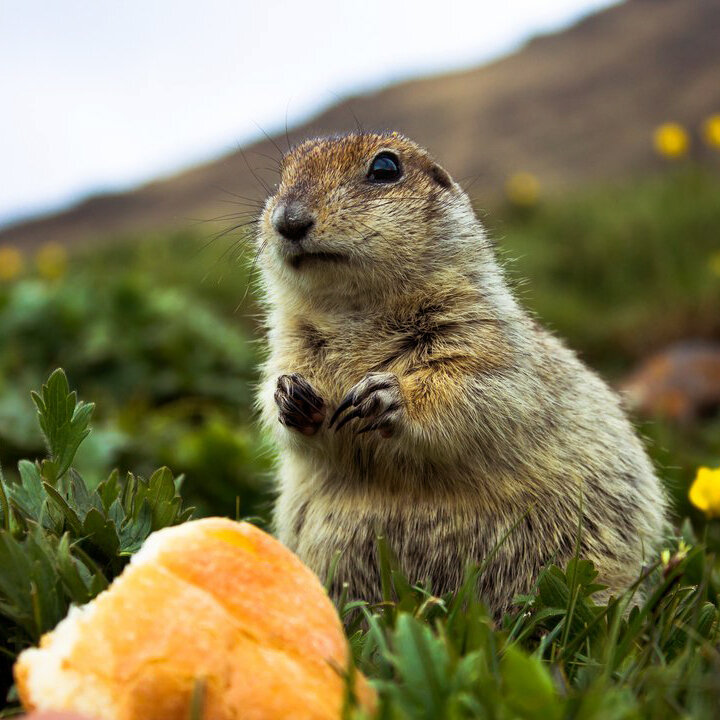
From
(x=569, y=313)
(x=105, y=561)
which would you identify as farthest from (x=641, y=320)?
(x=105, y=561)

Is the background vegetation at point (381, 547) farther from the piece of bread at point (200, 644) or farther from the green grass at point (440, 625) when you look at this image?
the piece of bread at point (200, 644)

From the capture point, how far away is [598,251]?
1330 centimetres

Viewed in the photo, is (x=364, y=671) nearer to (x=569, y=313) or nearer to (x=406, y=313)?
(x=406, y=313)

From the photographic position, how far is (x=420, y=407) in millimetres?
3146

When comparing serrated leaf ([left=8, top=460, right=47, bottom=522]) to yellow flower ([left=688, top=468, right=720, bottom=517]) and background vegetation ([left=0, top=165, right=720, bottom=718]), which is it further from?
yellow flower ([left=688, top=468, right=720, bottom=517])

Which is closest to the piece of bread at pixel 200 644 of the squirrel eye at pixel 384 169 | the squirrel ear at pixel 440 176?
the squirrel eye at pixel 384 169

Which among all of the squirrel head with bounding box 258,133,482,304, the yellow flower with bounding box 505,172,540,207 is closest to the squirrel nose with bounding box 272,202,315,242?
the squirrel head with bounding box 258,133,482,304

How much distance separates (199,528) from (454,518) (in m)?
1.28

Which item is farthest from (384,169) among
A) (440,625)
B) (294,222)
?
(440,625)

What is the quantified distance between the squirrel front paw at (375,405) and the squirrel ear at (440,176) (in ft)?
4.00

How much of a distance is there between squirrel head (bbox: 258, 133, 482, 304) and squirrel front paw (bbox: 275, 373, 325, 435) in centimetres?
44

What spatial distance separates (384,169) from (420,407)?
114 cm

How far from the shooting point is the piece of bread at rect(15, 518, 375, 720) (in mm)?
1714

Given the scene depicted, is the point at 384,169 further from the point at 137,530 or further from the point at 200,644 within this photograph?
the point at 200,644
